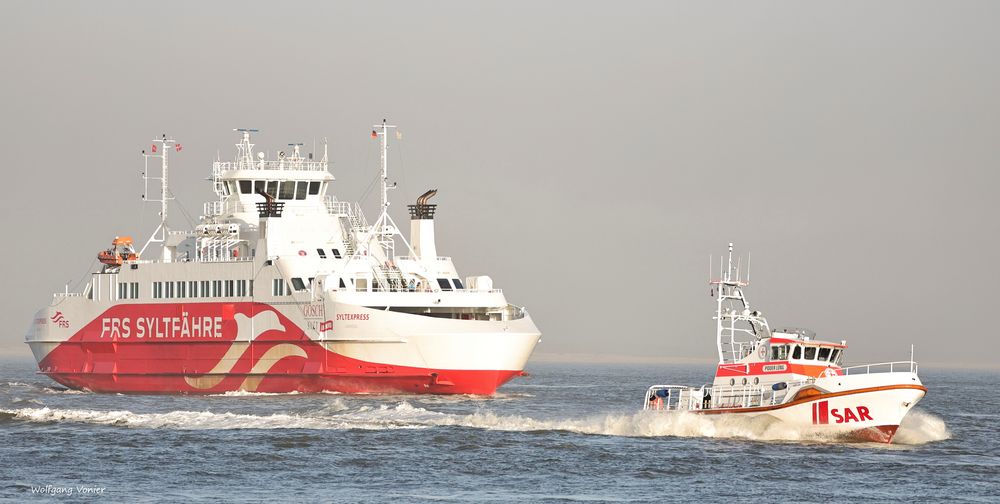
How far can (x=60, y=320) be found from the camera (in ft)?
259

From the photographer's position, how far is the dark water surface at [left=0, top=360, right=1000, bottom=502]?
37.2 meters

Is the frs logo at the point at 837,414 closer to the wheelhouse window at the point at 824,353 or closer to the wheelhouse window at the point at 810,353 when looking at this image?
the wheelhouse window at the point at 810,353

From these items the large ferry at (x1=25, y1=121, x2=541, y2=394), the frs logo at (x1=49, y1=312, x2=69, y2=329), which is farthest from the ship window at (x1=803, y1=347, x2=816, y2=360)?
the frs logo at (x1=49, y1=312, x2=69, y2=329)

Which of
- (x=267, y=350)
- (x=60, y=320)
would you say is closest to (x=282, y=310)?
(x=267, y=350)

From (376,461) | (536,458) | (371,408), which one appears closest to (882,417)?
(536,458)

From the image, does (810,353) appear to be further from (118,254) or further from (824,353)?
(118,254)

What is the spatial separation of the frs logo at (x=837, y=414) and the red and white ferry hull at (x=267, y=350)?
2285 centimetres

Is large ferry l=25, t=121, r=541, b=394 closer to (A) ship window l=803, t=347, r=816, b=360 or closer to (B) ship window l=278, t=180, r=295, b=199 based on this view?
(B) ship window l=278, t=180, r=295, b=199

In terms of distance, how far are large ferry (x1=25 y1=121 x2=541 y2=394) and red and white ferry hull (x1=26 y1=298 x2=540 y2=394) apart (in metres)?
0.06

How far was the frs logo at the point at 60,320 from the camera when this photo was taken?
258 feet

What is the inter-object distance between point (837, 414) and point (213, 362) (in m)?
35.8

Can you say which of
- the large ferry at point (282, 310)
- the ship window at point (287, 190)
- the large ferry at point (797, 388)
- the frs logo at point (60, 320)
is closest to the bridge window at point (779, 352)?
the large ferry at point (797, 388)

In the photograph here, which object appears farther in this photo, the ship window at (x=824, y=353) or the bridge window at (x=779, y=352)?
the ship window at (x=824, y=353)

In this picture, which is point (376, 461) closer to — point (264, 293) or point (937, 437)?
point (937, 437)
